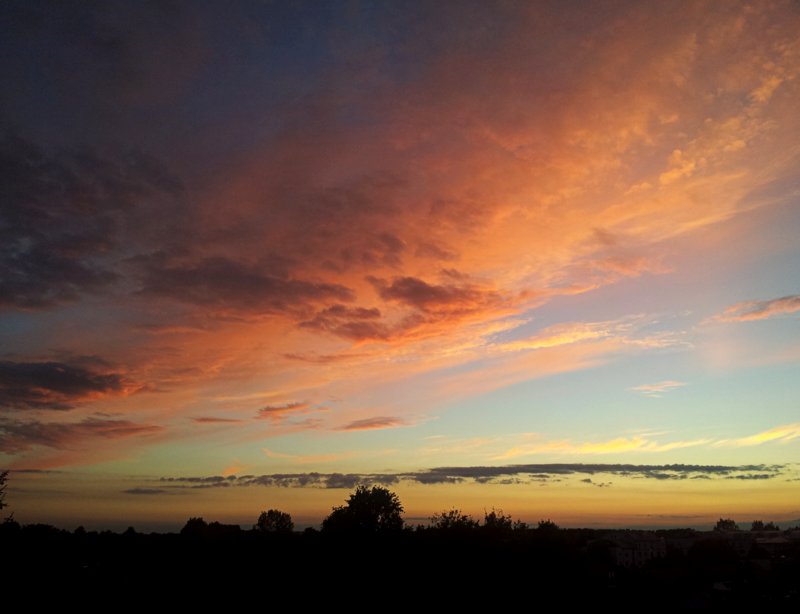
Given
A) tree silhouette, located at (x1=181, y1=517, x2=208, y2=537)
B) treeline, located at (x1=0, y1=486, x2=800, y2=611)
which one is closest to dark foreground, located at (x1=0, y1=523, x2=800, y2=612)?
treeline, located at (x1=0, y1=486, x2=800, y2=611)

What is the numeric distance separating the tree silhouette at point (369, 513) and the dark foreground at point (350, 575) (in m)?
20.0

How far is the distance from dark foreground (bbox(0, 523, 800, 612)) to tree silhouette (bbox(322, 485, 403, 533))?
1999 cm

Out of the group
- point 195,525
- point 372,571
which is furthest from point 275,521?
point 372,571

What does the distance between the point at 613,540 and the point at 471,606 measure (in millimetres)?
122496

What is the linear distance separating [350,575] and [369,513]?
159 feet

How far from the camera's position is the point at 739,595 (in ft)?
193

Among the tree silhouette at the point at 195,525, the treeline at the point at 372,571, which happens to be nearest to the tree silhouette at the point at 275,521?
the tree silhouette at the point at 195,525

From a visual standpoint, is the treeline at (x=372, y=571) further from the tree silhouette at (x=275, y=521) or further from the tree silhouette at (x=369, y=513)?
the tree silhouette at (x=275, y=521)

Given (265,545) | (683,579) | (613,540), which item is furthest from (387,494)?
(613,540)

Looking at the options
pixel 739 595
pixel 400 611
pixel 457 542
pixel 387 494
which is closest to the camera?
pixel 400 611

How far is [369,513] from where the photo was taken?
313 ft

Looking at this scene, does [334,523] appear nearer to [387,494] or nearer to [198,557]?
[387,494]

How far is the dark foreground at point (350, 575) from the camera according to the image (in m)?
42.5

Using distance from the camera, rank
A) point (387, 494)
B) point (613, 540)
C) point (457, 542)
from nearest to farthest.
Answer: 1. point (457, 542)
2. point (387, 494)
3. point (613, 540)
